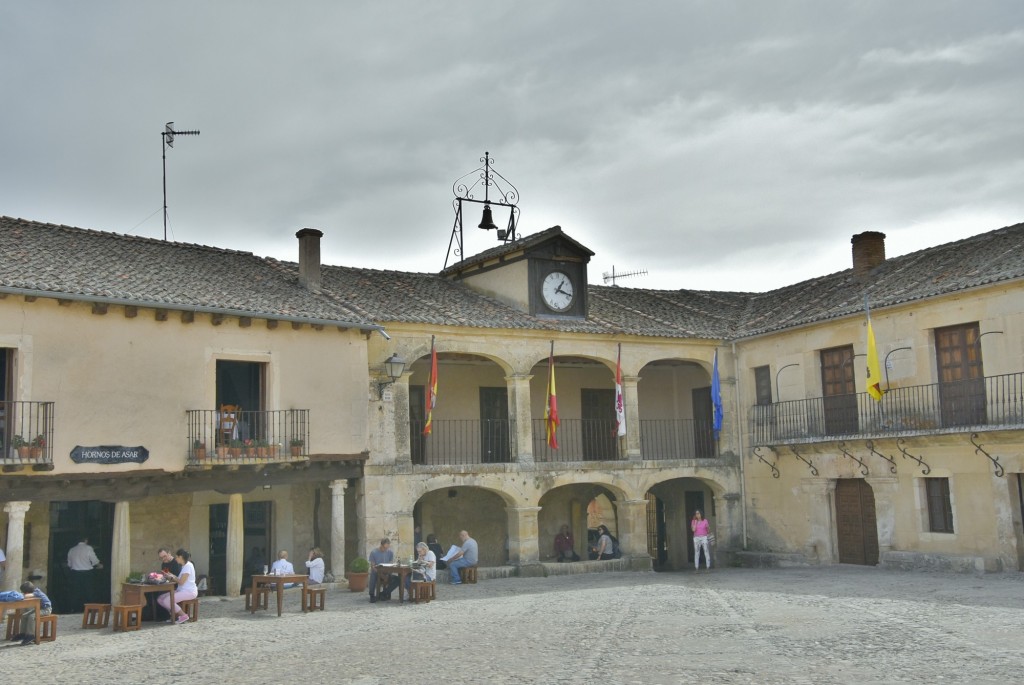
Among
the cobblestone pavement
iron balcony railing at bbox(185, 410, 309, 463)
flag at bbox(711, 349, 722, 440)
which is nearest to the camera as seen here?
the cobblestone pavement

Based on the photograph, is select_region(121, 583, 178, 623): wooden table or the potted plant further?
the potted plant

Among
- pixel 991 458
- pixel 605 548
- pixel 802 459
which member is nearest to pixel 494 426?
pixel 605 548

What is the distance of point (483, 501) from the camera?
23.8m

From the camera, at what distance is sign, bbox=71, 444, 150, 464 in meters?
15.3

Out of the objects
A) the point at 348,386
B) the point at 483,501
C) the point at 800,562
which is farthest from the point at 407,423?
the point at 800,562

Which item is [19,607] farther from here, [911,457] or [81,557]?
[911,457]

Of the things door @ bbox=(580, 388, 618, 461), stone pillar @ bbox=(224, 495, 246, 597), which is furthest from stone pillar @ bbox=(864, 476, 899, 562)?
stone pillar @ bbox=(224, 495, 246, 597)

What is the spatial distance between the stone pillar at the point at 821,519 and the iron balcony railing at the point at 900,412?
1113 mm

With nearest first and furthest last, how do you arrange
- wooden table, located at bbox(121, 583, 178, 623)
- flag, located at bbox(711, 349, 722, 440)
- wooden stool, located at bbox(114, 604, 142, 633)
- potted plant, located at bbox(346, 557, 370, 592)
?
wooden stool, located at bbox(114, 604, 142, 633) → wooden table, located at bbox(121, 583, 178, 623) → potted plant, located at bbox(346, 557, 370, 592) → flag, located at bbox(711, 349, 722, 440)

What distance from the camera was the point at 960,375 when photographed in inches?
747

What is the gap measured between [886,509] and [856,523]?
1.20 meters

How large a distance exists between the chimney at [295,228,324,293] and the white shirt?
645 centimetres

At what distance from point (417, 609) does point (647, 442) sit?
432 inches

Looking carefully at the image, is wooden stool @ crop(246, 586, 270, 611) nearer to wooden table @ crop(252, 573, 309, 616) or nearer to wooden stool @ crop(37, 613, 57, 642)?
wooden table @ crop(252, 573, 309, 616)
